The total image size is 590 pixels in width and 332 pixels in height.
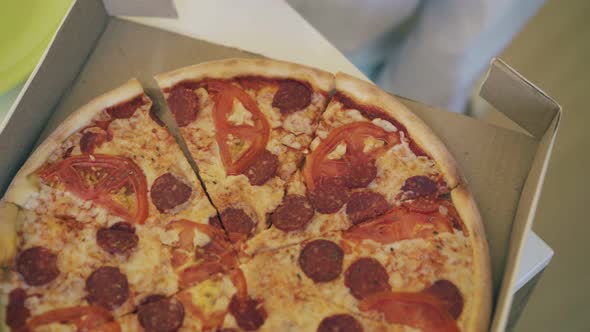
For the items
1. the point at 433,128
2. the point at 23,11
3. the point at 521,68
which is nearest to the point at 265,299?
the point at 433,128

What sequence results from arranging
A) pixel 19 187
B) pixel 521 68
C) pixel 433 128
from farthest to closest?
1. pixel 521 68
2. pixel 433 128
3. pixel 19 187

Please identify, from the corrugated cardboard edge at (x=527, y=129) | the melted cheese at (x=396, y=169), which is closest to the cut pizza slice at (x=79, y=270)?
the melted cheese at (x=396, y=169)

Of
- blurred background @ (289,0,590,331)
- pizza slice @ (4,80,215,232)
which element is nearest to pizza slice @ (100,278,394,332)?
pizza slice @ (4,80,215,232)

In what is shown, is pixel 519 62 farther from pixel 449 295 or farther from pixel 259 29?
pixel 449 295

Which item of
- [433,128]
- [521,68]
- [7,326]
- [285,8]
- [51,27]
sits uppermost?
[521,68]

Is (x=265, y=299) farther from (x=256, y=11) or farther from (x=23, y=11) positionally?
(x=23, y=11)

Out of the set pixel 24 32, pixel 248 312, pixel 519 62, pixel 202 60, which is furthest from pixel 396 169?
pixel 519 62
